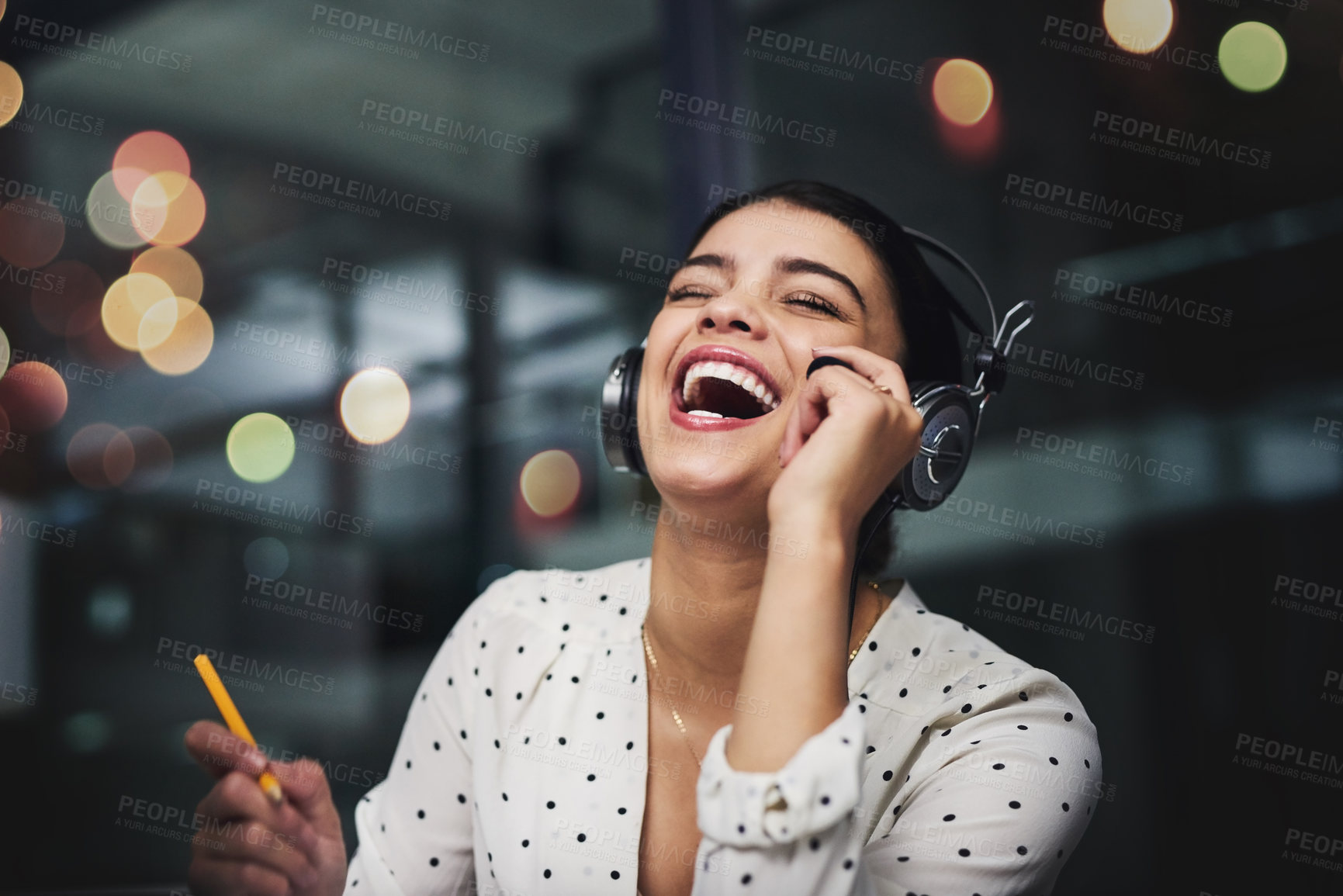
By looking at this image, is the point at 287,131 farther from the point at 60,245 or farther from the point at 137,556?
the point at 137,556

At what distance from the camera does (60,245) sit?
1.87 m

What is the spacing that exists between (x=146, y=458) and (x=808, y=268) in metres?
1.57

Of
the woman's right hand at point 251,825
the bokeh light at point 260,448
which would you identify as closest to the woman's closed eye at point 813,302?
the woman's right hand at point 251,825

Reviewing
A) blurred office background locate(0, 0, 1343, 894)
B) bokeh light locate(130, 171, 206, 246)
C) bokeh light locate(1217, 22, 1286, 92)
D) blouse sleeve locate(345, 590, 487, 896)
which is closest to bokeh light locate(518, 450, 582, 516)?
blurred office background locate(0, 0, 1343, 894)

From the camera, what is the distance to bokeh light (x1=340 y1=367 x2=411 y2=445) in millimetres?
2033

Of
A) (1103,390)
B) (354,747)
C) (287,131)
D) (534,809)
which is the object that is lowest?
(354,747)

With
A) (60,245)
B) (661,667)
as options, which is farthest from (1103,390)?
(60,245)

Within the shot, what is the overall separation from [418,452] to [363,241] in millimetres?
537

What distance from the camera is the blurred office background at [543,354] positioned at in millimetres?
1587

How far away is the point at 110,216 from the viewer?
1916mm

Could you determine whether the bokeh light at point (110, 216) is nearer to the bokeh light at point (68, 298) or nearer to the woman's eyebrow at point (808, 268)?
the bokeh light at point (68, 298)

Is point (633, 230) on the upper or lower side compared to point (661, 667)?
upper

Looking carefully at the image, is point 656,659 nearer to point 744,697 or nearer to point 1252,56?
point 744,697

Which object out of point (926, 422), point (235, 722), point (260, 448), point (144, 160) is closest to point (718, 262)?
point (926, 422)
